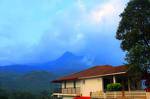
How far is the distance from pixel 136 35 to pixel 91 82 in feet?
54.6

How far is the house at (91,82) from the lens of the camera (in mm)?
41162

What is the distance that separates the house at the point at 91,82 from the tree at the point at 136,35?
16.3 feet

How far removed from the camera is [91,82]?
47.9 metres

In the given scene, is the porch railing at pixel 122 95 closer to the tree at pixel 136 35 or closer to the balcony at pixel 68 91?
the tree at pixel 136 35

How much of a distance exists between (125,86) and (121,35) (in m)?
9.37

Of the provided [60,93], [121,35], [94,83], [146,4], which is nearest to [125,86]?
[94,83]

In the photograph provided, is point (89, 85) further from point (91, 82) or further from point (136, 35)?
point (136, 35)

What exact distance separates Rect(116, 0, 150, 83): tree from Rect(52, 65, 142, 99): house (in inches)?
196

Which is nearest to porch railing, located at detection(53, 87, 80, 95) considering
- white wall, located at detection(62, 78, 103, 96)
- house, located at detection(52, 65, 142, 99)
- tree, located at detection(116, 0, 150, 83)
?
house, located at detection(52, 65, 142, 99)

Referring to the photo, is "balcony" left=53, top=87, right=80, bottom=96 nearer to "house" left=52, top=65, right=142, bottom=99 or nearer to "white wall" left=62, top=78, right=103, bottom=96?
"house" left=52, top=65, right=142, bottom=99

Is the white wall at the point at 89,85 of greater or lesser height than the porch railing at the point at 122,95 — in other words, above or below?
above

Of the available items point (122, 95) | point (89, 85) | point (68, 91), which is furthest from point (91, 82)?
point (122, 95)

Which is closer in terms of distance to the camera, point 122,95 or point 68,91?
point 122,95

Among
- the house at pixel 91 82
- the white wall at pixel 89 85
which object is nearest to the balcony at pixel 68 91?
the house at pixel 91 82
